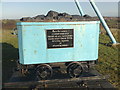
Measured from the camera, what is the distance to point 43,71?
5.44 metres

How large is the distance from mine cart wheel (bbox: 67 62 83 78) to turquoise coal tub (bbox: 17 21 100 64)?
0.67ft

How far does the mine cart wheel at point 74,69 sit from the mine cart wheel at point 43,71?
2.56 ft

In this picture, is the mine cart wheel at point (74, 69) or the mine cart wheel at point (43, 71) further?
the mine cart wheel at point (74, 69)

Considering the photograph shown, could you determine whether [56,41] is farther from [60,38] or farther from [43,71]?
[43,71]

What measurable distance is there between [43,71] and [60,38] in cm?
145

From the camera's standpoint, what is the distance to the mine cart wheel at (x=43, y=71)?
17.7ft

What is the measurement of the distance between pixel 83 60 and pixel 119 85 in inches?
68.2

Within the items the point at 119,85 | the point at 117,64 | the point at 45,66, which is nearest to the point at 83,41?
the point at 45,66

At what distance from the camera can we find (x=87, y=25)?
5418 mm

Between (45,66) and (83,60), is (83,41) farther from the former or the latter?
(45,66)

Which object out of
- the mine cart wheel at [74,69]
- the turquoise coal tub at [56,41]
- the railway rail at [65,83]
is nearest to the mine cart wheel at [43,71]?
the turquoise coal tub at [56,41]

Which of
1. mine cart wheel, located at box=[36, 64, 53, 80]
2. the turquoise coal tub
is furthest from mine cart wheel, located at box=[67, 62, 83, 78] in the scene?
mine cart wheel, located at box=[36, 64, 53, 80]

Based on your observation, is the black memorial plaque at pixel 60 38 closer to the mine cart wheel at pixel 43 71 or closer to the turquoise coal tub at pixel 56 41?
the turquoise coal tub at pixel 56 41

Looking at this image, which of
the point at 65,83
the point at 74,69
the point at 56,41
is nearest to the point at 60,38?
the point at 56,41
